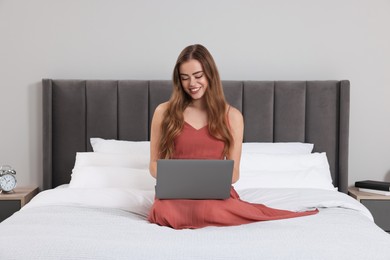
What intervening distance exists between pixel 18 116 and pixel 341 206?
234 cm

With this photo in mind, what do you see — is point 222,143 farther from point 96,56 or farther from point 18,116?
point 18,116

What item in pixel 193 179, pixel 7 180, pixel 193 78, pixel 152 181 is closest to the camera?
pixel 193 179

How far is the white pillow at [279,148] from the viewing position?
366 cm

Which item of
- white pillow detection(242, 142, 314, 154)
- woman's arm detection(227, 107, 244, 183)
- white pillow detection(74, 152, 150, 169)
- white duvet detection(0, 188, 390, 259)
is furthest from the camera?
white pillow detection(242, 142, 314, 154)

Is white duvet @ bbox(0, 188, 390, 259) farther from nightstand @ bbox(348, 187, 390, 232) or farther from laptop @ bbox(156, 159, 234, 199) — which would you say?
nightstand @ bbox(348, 187, 390, 232)

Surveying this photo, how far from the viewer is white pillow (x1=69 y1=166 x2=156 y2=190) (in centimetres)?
324

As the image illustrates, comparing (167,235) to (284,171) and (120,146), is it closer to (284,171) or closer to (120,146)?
(284,171)

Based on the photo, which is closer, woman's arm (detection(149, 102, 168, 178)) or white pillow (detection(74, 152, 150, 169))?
woman's arm (detection(149, 102, 168, 178))

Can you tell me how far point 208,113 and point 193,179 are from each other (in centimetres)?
55

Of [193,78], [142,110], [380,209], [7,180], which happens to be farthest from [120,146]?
[380,209]

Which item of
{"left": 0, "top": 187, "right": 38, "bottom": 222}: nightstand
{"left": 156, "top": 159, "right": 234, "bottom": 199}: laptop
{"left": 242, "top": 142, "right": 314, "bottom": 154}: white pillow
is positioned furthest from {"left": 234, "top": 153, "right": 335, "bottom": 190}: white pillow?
{"left": 0, "top": 187, "right": 38, "bottom": 222}: nightstand

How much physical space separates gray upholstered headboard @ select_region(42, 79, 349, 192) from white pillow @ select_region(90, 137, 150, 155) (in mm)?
125

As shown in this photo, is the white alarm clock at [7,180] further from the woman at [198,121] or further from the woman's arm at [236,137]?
the woman's arm at [236,137]

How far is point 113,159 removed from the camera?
3.47 m
